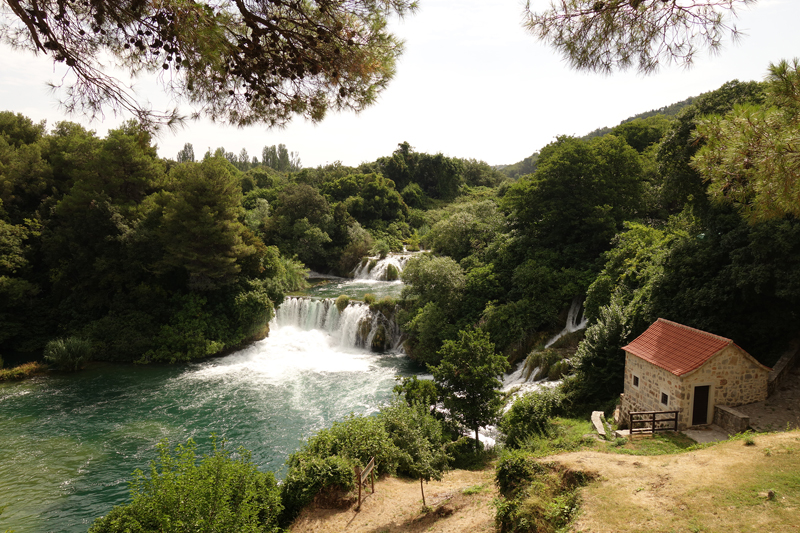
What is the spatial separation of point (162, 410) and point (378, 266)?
2012cm

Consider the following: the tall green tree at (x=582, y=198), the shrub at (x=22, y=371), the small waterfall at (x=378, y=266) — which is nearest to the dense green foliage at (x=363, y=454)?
the tall green tree at (x=582, y=198)

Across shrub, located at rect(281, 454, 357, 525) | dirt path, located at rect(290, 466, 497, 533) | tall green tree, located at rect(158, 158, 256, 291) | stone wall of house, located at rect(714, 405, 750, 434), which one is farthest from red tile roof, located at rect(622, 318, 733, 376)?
tall green tree, located at rect(158, 158, 256, 291)

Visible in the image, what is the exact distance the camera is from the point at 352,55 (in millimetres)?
5699

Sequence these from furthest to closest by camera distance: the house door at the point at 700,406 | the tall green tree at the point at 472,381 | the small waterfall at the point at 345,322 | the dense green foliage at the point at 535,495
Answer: the small waterfall at the point at 345,322 < the tall green tree at the point at 472,381 < the house door at the point at 700,406 < the dense green foliage at the point at 535,495

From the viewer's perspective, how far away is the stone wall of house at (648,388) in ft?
31.8

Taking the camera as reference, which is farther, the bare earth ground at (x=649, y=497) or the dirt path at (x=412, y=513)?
the dirt path at (x=412, y=513)

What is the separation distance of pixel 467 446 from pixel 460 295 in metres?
8.90

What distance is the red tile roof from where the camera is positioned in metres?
9.55

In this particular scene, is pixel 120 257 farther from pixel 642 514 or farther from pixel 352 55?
pixel 642 514

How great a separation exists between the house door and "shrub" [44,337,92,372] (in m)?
23.4

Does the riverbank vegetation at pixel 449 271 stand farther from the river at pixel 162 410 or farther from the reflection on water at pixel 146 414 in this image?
the reflection on water at pixel 146 414

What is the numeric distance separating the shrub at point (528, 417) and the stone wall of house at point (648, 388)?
194cm

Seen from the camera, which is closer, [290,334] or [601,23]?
[601,23]

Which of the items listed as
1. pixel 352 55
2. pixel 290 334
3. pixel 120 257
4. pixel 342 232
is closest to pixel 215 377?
pixel 290 334
